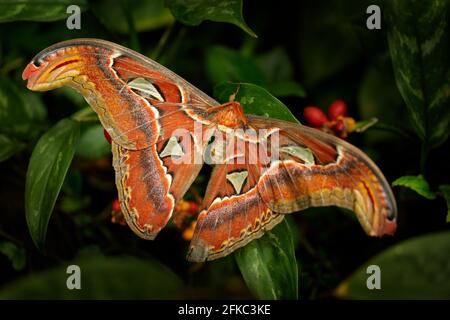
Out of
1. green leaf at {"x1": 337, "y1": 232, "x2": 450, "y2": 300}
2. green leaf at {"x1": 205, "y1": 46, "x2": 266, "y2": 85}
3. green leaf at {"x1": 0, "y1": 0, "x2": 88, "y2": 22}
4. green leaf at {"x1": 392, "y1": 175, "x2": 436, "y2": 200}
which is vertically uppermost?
green leaf at {"x1": 0, "y1": 0, "x2": 88, "y2": 22}

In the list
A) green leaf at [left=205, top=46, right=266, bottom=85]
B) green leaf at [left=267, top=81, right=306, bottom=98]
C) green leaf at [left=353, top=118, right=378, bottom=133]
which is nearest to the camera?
green leaf at [left=353, top=118, right=378, bottom=133]

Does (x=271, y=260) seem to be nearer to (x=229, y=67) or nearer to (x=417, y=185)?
(x=417, y=185)

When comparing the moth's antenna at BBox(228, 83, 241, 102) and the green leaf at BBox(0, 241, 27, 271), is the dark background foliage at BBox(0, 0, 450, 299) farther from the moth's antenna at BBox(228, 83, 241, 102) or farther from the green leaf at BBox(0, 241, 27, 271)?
the moth's antenna at BBox(228, 83, 241, 102)

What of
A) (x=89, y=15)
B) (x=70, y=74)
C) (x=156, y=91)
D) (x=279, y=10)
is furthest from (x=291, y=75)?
(x=70, y=74)

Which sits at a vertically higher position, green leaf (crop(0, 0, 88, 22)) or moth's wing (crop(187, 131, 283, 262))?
green leaf (crop(0, 0, 88, 22))

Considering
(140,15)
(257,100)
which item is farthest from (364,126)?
(140,15)

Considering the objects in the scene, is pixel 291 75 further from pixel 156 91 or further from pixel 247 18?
pixel 156 91

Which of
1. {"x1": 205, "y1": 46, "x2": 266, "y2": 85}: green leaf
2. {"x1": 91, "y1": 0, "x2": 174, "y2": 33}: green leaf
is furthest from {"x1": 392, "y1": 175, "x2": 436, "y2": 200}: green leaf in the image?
{"x1": 91, "y1": 0, "x2": 174, "y2": 33}: green leaf

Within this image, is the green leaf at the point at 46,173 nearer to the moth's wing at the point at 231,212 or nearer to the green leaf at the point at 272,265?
the moth's wing at the point at 231,212
